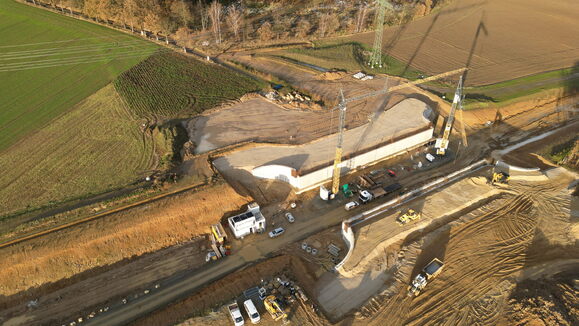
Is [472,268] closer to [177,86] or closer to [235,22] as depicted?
[177,86]

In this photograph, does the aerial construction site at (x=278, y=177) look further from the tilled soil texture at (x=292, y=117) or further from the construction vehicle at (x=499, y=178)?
the tilled soil texture at (x=292, y=117)

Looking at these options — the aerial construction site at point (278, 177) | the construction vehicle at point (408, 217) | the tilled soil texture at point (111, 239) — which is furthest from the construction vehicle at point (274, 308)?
the construction vehicle at point (408, 217)

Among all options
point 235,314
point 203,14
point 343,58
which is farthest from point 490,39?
point 235,314

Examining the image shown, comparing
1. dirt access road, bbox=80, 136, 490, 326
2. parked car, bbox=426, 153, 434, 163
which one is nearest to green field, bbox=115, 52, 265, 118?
dirt access road, bbox=80, 136, 490, 326

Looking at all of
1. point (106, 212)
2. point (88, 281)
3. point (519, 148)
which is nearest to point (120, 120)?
point (106, 212)

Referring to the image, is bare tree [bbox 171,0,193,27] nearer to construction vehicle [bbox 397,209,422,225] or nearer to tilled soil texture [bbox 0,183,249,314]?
tilled soil texture [bbox 0,183,249,314]

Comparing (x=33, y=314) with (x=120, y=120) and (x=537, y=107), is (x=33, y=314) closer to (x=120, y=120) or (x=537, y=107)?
(x=120, y=120)

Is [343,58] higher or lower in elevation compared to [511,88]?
higher
